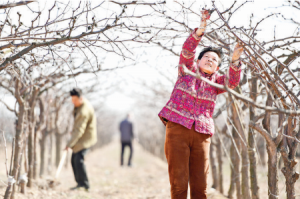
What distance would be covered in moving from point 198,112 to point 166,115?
278 mm

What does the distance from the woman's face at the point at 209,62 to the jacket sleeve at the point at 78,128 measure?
10.9 ft

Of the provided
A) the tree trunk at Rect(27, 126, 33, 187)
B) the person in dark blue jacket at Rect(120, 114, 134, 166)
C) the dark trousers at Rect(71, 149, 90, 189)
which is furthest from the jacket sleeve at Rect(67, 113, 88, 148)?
the person in dark blue jacket at Rect(120, 114, 134, 166)

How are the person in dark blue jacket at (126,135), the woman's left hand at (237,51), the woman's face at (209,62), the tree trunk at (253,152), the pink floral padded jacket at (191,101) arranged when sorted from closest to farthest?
the woman's left hand at (237,51), the pink floral padded jacket at (191,101), the woman's face at (209,62), the tree trunk at (253,152), the person in dark blue jacket at (126,135)

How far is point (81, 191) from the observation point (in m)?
5.76

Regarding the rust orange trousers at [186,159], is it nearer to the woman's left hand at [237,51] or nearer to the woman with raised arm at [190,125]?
the woman with raised arm at [190,125]

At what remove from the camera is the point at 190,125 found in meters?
2.82

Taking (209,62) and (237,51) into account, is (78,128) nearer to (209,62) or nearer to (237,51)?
(209,62)

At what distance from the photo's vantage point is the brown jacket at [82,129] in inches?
225

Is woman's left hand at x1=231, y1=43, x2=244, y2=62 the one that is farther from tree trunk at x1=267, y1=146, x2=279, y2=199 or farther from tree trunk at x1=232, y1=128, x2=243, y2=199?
tree trunk at x1=232, y1=128, x2=243, y2=199

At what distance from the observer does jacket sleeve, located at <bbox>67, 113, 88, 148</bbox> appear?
18.7ft

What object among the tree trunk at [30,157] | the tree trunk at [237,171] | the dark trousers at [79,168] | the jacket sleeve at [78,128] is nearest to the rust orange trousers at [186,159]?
the tree trunk at [237,171]

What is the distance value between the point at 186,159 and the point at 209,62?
2.81 ft

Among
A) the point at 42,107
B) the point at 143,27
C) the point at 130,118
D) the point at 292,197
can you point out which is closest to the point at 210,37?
the point at 143,27

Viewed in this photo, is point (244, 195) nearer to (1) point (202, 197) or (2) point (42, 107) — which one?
(1) point (202, 197)
